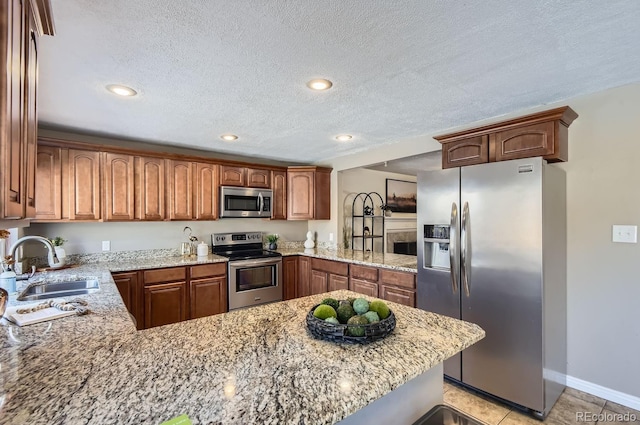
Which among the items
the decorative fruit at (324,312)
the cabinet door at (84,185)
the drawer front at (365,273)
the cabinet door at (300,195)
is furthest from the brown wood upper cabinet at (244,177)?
the decorative fruit at (324,312)

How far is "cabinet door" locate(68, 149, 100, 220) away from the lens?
3137mm

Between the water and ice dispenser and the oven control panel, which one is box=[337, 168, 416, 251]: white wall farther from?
the water and ice dispenser

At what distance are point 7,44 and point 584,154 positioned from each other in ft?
10.5

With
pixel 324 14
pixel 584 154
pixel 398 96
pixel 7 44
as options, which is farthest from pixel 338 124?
pixel 7 44

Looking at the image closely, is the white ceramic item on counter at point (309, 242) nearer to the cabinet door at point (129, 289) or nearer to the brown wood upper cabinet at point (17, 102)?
the cabinet door at point (129, 289)

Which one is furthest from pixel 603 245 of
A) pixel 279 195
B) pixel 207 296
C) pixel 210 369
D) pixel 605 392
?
pixel 207 296

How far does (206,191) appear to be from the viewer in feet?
13.0

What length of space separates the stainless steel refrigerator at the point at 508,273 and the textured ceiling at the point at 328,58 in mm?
637

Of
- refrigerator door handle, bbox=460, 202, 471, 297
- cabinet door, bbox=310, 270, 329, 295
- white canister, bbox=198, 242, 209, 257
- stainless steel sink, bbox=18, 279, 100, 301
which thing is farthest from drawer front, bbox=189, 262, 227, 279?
refrigerator door handle, bbox=460, 202, 471, 297

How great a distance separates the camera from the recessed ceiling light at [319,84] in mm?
2061

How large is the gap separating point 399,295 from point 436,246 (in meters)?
0.70

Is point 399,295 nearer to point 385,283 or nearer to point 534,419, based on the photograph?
point 385,283

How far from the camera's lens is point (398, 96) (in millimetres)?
2328

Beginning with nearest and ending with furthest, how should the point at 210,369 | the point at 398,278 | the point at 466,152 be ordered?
the point at 210,369 → the point at 466,152 → the point at 398,278
